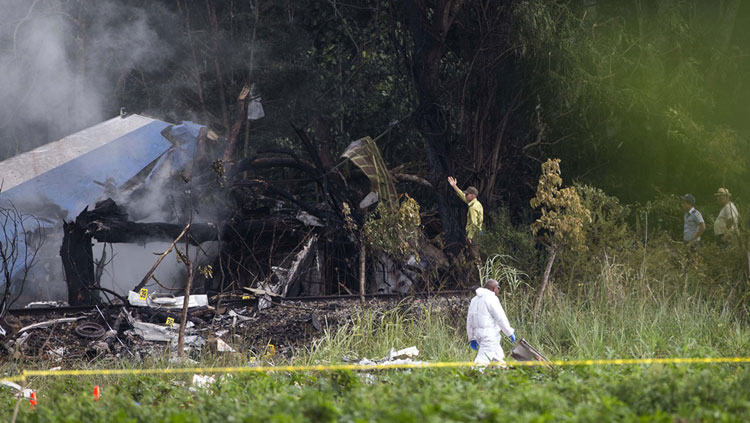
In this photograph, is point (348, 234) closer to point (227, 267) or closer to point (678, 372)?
point (227, 267)

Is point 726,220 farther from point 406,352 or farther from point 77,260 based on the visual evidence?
point 77,260

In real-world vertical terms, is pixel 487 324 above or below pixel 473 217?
below

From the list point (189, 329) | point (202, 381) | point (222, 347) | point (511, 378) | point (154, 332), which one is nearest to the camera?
point (511, 378)

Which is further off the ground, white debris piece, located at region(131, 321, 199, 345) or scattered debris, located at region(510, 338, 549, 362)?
scattered debris, located at region(510, 338, 549, 362)

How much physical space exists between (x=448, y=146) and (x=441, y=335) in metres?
7.08

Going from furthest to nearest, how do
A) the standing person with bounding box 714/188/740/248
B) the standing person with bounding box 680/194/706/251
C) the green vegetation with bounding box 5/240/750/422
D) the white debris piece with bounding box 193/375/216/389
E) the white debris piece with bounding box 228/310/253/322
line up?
the standing person with bounding box 680/194/706/251
the standing person with bounding box 714/188/740/248
the white debris piece with bounding box 228/310/253/322
the white debris piece with bounding box 193/375/216/389
the green vegetation with bounding box 5/240/750/422

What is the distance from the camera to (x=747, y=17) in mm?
18281

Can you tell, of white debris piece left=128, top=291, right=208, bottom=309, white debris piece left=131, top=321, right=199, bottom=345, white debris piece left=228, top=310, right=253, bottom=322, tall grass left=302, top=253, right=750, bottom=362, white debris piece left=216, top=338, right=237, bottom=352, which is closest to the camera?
tall grass left=302, top=253, right=750, bottom=362

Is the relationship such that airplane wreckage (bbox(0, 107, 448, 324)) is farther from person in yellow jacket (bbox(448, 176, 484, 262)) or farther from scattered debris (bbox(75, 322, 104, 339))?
scattered debris (bbox(75, 322, 104, 339))

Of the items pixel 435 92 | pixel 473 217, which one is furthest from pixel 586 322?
pixel 435 92

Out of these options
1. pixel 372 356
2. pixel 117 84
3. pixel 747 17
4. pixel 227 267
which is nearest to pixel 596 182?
pixel 747 17

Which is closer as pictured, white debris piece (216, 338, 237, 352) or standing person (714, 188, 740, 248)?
white debris piece (216, 338, 237, 352)

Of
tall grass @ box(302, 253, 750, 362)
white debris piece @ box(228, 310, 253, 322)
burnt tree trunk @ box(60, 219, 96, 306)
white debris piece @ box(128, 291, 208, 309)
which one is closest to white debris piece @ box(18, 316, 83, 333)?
white debris piece @ box(128, 291, 208, 309)

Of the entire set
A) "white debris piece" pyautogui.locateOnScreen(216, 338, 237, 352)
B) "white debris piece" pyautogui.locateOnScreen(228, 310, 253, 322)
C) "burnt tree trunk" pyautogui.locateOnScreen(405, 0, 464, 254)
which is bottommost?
"white debris piece" pyautogui.locateOnScreen(216, 338, 237, 352)
